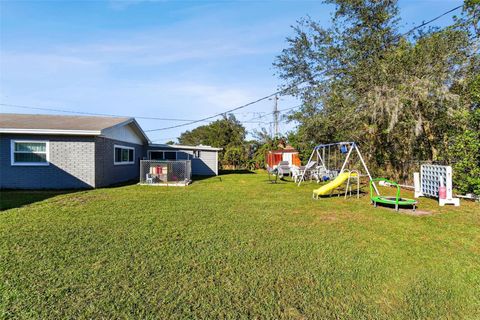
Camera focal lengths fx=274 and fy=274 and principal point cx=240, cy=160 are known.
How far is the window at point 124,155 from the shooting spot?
12.5 m

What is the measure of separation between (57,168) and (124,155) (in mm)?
3602

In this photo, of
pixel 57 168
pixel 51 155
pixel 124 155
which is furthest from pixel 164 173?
pixel 51 155

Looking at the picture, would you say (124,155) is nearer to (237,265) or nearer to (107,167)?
(107,167)

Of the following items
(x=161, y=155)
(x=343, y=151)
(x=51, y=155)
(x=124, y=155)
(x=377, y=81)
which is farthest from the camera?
(x=161, y=155)

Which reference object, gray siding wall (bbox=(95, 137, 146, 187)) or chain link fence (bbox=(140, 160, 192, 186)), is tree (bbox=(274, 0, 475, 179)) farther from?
gray siding wall (bbox=(95, 137, 146, 187))

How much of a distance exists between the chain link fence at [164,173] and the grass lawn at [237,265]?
5.98 metres

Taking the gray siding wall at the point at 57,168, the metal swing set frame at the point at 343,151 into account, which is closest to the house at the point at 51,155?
the gray siding wall at the point at 57,168

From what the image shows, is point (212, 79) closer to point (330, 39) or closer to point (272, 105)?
point (330, 39)

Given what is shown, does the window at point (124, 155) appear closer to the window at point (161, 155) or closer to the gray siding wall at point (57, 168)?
the gray siding wall at point (57, 168)

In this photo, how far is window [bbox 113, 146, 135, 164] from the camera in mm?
12477

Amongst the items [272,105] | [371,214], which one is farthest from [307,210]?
[272,105]

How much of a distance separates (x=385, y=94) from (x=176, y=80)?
12.3m

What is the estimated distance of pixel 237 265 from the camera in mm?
3289

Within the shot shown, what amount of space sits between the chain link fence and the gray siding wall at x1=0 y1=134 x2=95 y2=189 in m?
2.26
